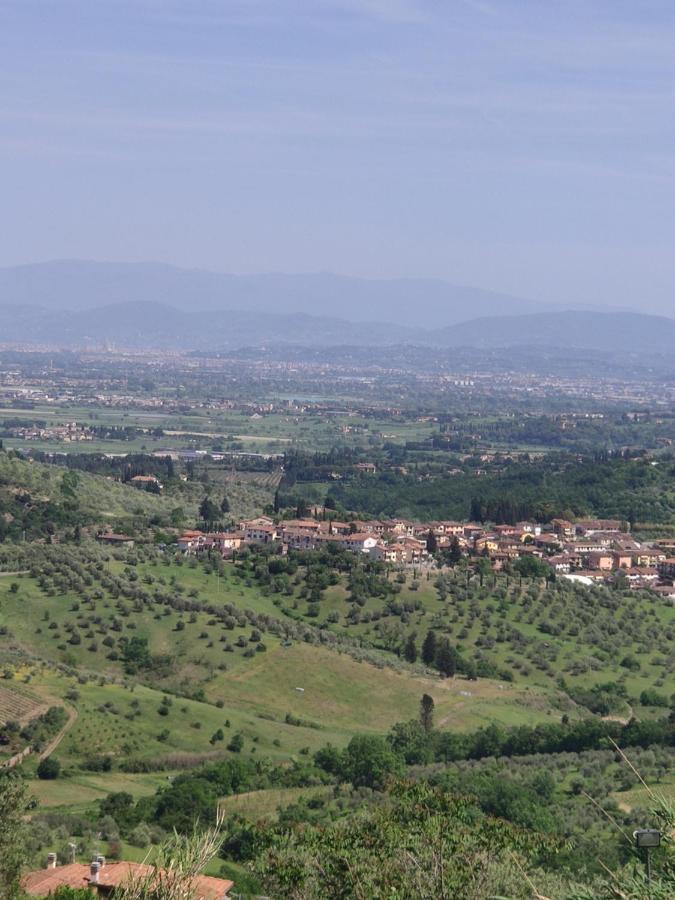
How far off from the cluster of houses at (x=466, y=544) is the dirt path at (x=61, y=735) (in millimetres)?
24620

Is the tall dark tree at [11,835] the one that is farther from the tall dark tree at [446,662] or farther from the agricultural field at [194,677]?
the tall dark tree at [446,662]

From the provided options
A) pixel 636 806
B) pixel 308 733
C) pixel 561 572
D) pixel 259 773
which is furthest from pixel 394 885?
pixel 561 572

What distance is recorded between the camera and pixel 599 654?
46.6 meters

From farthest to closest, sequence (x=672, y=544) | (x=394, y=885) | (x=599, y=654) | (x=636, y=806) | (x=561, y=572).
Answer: (x=672, y=544), (x=561, y=572), (x=599, y=654), (x=636, y=806), (x=394, y=885)

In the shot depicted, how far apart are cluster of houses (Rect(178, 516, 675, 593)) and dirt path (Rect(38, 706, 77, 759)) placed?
2462 centimetres

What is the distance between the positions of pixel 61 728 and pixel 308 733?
693 cm

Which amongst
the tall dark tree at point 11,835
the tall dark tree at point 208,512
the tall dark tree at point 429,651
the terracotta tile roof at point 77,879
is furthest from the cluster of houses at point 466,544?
the tall dark tree at point 11,835

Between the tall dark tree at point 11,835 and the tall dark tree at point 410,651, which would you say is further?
the tall dark tree at point 410,651

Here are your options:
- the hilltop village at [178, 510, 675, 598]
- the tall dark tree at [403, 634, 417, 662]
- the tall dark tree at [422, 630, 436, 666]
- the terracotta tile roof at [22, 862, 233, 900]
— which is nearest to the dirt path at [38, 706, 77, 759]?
the terracotta tile roof at [22, 862, 233, 900]

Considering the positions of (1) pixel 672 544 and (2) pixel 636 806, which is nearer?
(2) pixel 636 806

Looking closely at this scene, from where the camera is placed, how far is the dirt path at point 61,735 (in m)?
31.1

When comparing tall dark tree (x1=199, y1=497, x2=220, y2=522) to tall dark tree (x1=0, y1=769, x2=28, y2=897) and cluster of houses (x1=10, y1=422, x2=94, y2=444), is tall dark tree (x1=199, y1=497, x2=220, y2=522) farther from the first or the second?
cluster of houses (x1=10, y1=422, x2=94, y2=444)

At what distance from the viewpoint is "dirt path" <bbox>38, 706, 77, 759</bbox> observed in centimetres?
3111

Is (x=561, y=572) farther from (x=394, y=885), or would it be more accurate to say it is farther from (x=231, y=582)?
(x=394, y=885)
